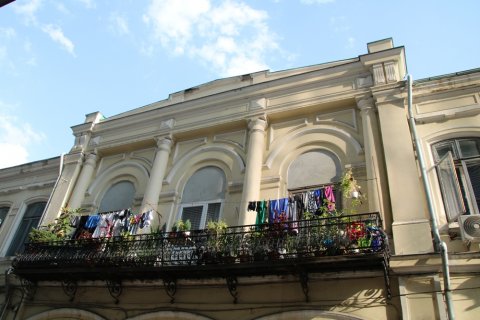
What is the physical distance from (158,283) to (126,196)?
14.9 feet

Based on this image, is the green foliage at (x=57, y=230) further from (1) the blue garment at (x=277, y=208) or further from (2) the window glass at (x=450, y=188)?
(2) the window glass at (x=450, y=188)

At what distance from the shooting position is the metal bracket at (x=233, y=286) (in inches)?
358

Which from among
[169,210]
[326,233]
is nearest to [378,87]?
[326,233]

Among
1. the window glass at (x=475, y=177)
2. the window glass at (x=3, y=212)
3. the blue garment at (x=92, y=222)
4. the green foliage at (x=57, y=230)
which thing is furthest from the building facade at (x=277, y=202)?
the blue garment at (x=92, y=222)

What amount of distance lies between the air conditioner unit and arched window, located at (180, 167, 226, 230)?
6077 mm

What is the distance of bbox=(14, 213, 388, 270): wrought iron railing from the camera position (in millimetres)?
8305

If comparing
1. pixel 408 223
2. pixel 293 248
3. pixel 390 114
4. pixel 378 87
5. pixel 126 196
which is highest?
pixel 378 87

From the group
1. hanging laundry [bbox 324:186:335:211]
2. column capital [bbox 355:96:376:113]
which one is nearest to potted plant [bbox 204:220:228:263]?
hanging laundry [bbox 324:186:335:211]

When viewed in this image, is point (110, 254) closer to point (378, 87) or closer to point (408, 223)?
point (408, 223)

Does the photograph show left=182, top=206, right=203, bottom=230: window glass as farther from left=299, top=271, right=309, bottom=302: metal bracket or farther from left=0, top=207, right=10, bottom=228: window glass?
left=0, top=207, right=10, bottom=228: window glass

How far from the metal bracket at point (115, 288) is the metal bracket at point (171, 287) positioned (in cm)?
141

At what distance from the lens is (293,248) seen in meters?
8.59

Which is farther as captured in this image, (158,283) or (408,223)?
(158,283)

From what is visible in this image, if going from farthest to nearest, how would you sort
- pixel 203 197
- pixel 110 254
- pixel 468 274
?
pixel 203 197 < pixel 110 254 < pixel 468 274
